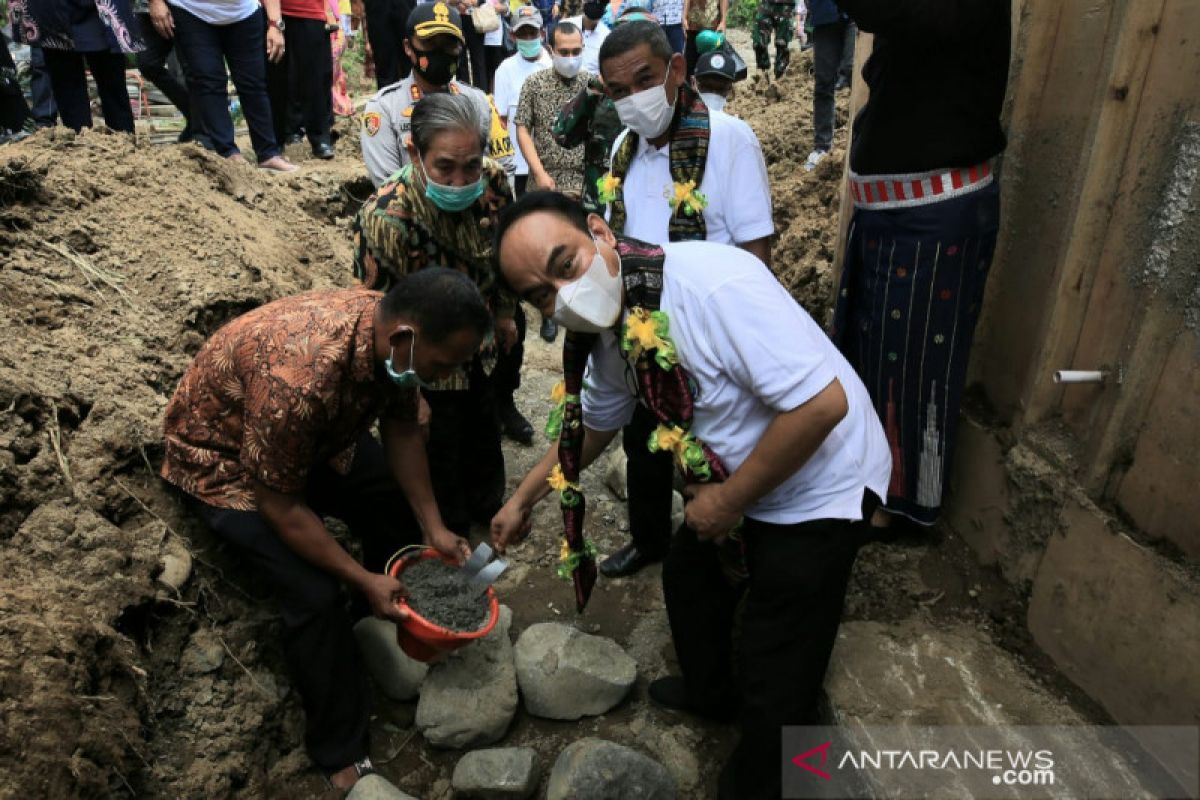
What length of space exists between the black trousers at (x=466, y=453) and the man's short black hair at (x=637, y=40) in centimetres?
138

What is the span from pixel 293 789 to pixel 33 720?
0.86 metres

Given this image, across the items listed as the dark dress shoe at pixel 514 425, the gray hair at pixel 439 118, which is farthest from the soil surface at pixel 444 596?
the dark dress shoe at pixel 514 425

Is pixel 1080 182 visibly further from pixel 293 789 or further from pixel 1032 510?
pixel 293 789

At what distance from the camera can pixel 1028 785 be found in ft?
7.05

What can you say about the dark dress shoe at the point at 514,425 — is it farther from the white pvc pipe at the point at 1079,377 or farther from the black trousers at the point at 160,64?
the black trousers at the point at 160,64

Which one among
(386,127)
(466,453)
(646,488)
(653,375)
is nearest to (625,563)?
(646,488)

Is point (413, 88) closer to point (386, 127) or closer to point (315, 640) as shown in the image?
point (386, 127)

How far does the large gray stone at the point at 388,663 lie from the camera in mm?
2941

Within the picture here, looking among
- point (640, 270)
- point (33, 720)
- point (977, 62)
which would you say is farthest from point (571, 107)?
point (33, 720)

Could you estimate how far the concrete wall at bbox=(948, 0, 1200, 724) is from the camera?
214 centimetres

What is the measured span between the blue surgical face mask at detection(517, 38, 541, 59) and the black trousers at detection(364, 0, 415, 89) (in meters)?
1.18

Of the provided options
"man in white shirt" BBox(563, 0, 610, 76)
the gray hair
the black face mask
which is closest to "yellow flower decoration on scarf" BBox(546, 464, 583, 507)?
the gray hair

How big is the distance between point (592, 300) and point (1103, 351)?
1670mm

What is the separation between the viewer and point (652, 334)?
1.95 meters
